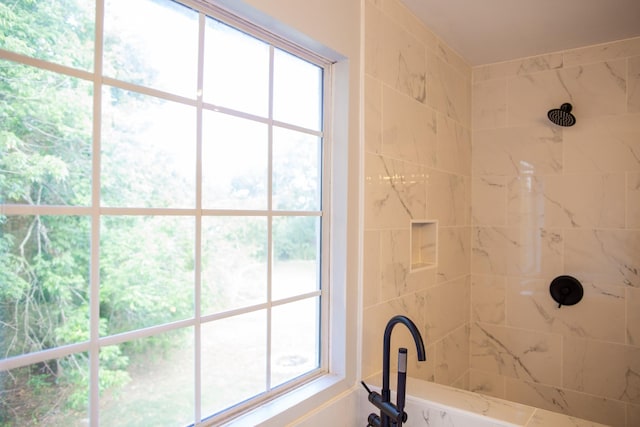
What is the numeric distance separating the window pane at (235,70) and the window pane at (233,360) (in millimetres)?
659

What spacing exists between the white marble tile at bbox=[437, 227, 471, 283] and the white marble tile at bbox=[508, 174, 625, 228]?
1.03 feet

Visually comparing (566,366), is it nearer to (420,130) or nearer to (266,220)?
(420,130)

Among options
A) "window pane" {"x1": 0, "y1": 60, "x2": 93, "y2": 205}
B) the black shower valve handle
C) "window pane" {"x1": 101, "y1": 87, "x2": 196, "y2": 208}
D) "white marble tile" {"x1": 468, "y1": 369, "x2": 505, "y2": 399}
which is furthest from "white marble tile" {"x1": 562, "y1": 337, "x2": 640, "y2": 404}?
"window pane" {"x1": 0, "y1": 60, "x2": 93, "y2": 205}

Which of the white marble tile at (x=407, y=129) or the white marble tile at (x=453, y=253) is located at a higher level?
the white marble tile at (x=407, y=129)

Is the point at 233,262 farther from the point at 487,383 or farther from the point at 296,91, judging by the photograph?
the point at 487,383

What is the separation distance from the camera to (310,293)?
5.02ft

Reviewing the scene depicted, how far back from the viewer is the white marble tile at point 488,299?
259cm

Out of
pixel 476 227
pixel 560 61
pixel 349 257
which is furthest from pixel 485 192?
pixel 349 257

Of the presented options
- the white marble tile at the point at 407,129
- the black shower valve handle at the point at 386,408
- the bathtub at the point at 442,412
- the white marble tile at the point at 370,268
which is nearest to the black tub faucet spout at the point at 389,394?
the black shower valve handle at the point at 386,408

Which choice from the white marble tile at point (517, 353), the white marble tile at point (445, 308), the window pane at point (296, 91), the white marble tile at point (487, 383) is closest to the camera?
the window pane at point (296, 91)

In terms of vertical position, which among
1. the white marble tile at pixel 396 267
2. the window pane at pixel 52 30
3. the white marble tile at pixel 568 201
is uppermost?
the window pane at pixel 52 30

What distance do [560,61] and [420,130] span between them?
1105mm

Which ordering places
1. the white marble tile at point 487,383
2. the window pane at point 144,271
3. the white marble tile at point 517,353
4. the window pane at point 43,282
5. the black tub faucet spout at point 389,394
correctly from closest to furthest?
the window pane at point 43,282 → the window pane at point 144,271 → the black tub faucet spout at point 389,394 → the white marble tile at point 517,353 → the white marble tile at point 487,383

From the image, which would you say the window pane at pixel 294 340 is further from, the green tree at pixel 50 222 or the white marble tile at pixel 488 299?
the white marble tile at pixel 488 299
